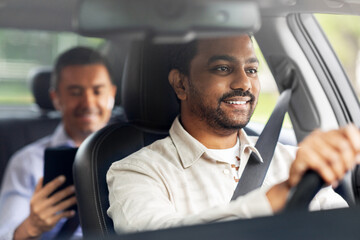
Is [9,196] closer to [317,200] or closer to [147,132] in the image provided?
[147,132]

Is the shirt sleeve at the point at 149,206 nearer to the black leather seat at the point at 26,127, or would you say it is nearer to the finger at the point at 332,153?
the finger at the point at 332,153

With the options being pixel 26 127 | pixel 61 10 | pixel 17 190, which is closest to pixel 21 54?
pixel 61 10

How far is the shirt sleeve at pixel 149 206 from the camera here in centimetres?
109

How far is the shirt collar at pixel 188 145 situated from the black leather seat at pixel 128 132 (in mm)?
22

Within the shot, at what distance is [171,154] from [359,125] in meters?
0.43

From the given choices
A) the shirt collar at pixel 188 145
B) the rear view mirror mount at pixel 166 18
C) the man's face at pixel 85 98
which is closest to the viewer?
the rear view mirror mount at pixel 166 18

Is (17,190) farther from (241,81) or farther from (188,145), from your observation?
(241,81)

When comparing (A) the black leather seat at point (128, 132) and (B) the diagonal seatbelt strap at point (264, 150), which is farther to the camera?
(A) the black leather seat at point (128, 132)

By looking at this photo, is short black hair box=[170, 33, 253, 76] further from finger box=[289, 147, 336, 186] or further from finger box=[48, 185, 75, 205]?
finger box=[48, 185, 75, 205]

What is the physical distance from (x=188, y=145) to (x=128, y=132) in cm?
20

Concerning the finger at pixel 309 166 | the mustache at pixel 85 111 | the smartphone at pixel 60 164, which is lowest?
the smartphone at pixel 60 164

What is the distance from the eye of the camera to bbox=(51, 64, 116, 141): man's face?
178 cm

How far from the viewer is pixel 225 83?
1.25 m

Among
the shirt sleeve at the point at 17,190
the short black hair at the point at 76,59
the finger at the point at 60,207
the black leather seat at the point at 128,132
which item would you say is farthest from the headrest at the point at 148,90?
the shirt sleeve at the point at 17,190
